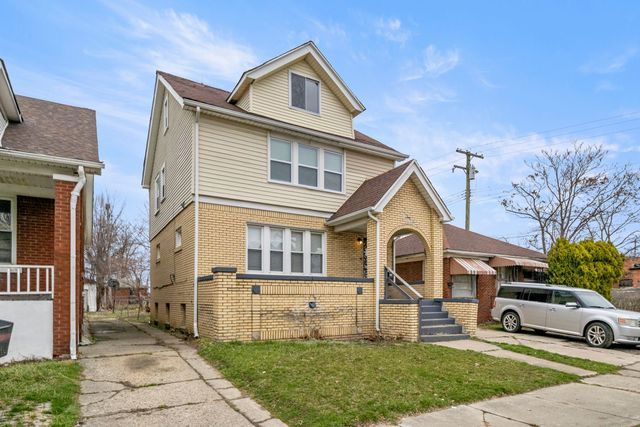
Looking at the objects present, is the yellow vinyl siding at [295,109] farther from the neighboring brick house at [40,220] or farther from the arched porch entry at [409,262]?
the neighboring brick house at [40,220]

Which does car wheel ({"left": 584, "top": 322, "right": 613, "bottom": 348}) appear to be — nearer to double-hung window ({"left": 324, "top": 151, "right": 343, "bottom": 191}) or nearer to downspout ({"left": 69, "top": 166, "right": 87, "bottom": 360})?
double-hung window ({"left": 324, "top": 151, "right": 343, "bottom": 191})

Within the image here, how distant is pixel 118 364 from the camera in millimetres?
Answer: 7707

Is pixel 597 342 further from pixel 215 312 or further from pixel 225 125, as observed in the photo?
pixel 225 125

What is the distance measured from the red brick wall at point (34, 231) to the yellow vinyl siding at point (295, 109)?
633 cm

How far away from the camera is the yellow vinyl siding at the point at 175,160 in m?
12.2

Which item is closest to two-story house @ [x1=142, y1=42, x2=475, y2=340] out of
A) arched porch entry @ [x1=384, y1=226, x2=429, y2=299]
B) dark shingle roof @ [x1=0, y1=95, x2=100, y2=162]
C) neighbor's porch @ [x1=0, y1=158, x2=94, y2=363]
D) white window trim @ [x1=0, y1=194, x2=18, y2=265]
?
arched porch entry @ [x1=384, y1=226, x2=429, y2=299]

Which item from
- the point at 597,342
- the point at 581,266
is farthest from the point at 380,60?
the point at 597,342

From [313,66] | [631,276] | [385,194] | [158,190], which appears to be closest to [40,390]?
[385,194]

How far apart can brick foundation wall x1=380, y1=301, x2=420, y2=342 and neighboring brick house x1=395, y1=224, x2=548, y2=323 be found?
596cm

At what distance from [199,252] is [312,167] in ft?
15.3

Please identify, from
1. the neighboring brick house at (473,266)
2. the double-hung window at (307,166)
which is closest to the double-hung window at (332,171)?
the double-hung window at (307,166)

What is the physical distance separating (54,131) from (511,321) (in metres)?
15.1

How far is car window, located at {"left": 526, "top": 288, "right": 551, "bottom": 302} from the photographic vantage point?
45.2 feet

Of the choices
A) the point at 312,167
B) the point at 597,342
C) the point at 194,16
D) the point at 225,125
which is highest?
the point at 194,16
